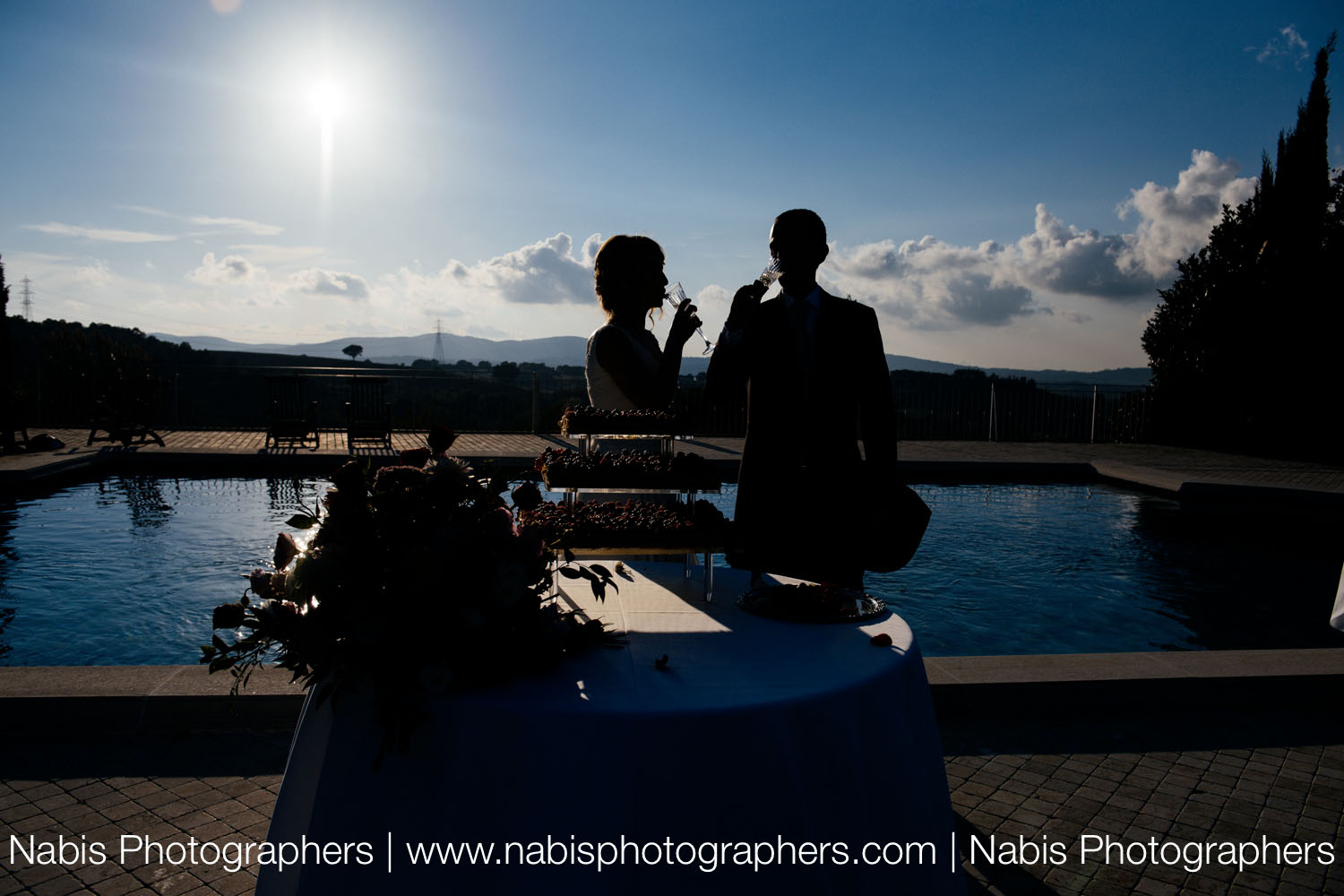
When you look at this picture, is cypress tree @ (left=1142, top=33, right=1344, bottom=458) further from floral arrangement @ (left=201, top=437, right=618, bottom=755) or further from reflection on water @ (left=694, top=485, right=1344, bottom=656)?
floral arrangement @ (left=201, top=437, right=618, bottom=755)

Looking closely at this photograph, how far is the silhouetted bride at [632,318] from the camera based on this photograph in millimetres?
4578

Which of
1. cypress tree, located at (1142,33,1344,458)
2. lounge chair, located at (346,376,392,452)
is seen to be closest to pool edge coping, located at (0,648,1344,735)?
lounge chair, located at (346,376,392,452)

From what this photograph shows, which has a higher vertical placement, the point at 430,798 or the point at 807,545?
→ the point at 807,545

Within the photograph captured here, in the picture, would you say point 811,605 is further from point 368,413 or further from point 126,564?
point 368,413

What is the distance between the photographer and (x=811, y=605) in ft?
9.23

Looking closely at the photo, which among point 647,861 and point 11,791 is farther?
point 11,791

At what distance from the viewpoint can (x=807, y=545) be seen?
2.99 m

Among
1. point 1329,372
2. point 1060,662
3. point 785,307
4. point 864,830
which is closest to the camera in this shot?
point 864,830

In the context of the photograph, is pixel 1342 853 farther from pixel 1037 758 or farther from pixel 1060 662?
pixel 1060 662

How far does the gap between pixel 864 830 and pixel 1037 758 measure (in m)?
2.32

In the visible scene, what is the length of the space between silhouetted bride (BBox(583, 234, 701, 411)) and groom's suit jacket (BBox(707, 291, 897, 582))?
1.51 m

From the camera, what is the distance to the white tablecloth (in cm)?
188

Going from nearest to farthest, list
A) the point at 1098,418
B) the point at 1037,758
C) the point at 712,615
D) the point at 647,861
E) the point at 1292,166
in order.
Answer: the point at 647,861 < the point at 712,615 < the point at 1037,758 < the point at 1292,166 < the point at 1098,418

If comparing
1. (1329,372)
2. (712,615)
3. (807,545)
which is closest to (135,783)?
(712,615)
